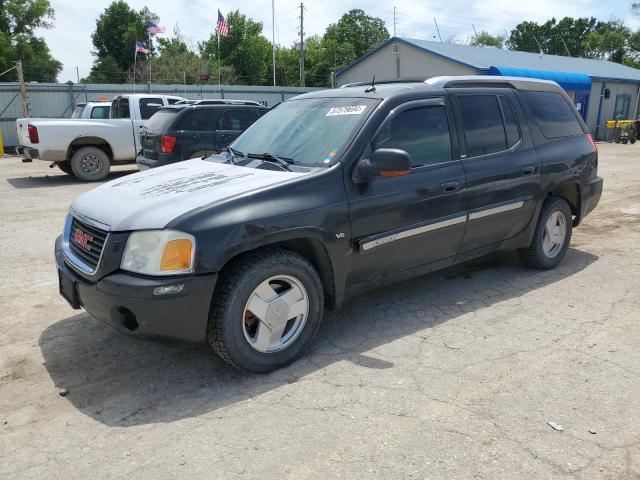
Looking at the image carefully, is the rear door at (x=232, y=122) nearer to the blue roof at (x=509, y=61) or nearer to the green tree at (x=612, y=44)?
the blue roof at (x=509, y=61)

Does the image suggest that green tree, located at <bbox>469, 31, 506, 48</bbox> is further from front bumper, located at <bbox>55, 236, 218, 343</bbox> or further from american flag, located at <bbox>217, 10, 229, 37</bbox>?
front bumper, located at <bbox>55, 236, 218, 343</bbox>

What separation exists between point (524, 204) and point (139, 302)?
3.54 metres

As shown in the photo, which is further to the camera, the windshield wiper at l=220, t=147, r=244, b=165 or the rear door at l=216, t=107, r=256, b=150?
the rear door at l=216, t=107, r=256, b=150

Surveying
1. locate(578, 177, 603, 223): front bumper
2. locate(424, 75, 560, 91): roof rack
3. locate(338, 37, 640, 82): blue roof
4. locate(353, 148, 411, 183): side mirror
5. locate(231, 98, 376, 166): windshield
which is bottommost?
locate(578, 177, 603, 223): front bumper

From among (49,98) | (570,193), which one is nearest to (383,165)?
(570,193)

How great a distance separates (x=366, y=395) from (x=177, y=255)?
139 cm

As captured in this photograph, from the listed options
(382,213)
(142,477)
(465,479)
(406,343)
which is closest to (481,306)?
(406,343)

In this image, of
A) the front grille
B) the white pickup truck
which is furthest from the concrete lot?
the white pickup truck

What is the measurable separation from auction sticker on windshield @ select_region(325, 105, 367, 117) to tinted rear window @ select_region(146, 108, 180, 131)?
20.7 ft

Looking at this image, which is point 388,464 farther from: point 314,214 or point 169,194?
point 169,194

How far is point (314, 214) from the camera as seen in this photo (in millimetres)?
3461

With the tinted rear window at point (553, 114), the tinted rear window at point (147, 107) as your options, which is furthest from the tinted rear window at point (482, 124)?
the tinted rear window at point (147, 107)

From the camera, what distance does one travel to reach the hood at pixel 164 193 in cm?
314

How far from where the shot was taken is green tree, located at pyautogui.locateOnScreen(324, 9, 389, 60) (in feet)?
259
